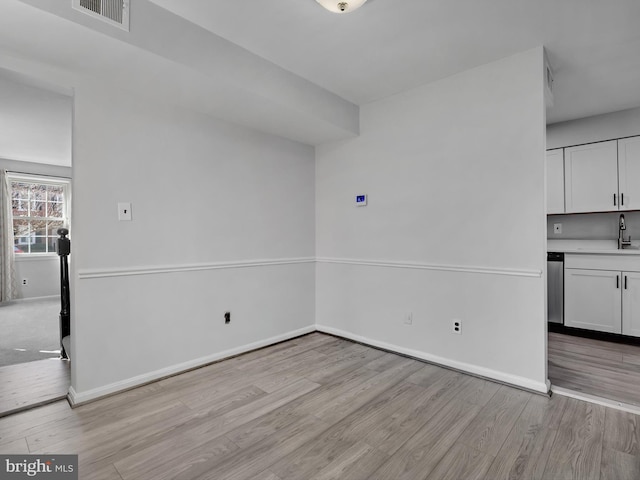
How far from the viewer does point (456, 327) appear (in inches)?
113

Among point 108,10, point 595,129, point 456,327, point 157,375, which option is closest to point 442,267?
point 456,327

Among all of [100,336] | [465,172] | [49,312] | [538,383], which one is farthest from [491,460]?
[49,312]

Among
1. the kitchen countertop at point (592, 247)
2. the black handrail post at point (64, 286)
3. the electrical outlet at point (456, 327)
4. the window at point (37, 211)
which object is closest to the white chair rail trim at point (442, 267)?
the electrical outlet at point (456, 327)

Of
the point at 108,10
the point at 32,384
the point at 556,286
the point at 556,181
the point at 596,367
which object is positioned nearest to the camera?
the point at 108,10

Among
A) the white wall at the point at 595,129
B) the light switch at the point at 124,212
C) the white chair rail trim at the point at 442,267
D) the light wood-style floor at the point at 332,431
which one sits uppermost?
the white wall at the point at 595,129

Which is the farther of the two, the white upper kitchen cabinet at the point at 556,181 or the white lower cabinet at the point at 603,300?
the white upper kitchen cabinet at the point at 556,181

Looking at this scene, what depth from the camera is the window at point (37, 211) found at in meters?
6.16

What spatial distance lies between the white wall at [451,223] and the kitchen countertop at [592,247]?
180cm

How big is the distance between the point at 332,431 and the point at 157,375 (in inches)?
60.2

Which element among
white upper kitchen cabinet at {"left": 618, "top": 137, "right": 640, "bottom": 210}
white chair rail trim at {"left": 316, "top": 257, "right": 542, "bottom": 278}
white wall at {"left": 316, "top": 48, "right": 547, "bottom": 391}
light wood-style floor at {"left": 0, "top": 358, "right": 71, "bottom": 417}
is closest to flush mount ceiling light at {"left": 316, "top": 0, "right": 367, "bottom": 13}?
white wall at {"left": 316, "top": 48, "right": 547, "bottom": 391}

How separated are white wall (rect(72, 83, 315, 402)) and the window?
5.02m

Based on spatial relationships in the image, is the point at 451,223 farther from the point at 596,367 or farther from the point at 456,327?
the point at 596,367

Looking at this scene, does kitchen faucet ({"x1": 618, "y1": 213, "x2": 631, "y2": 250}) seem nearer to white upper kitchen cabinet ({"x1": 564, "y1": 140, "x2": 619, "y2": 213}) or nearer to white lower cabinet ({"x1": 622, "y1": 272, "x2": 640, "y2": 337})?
white upper kitchen cabinet ({"x1": 564, "y1": 140, "x2": 619, "y2": 213})

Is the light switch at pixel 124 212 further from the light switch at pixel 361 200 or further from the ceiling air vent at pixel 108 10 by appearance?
the light switch at pixel 361 200
